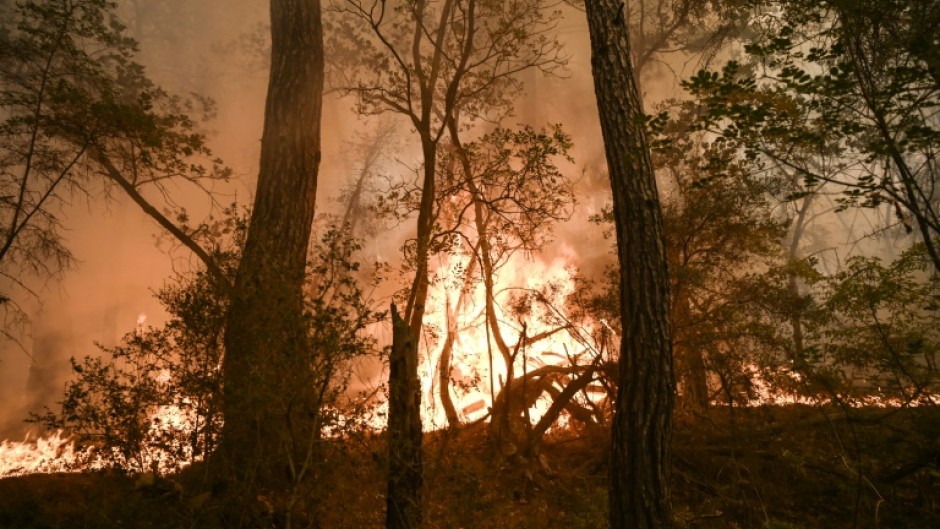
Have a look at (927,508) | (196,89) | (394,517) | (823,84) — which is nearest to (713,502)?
(927,508)

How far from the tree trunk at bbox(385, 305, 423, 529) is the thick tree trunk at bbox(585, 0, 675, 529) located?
68.1 inches

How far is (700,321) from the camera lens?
848 centimetres

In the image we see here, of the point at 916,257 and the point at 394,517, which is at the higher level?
the point at 916,257

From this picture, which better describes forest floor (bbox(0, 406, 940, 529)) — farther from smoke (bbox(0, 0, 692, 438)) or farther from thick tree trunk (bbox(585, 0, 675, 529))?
smoke (bbox(0, 0, 692, 438))

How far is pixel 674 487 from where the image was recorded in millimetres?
7340

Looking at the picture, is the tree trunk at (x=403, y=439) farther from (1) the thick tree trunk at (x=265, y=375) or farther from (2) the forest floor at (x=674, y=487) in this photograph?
(1) the thick tree trunk at (x=265, y=375)

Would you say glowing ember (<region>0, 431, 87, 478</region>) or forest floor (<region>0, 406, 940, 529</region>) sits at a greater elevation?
glowing ember (<region>0, 431, 87, 478</region>)

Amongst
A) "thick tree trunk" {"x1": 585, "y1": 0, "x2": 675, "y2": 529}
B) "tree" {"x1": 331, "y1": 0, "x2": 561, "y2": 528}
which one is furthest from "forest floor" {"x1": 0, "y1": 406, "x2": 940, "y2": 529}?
"thick tree trunk" {"x1": 585, "y1": 0, "x2": 675, "y2": 529}

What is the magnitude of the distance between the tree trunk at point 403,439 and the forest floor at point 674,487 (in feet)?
0.60

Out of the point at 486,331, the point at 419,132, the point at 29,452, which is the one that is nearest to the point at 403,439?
the point at 486,331

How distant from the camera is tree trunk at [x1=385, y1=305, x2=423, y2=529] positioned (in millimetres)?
4664

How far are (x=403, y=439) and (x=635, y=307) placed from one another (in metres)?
2.37

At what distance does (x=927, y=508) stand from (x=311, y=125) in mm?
8522

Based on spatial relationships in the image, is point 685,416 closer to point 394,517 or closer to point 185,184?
point 394,517
